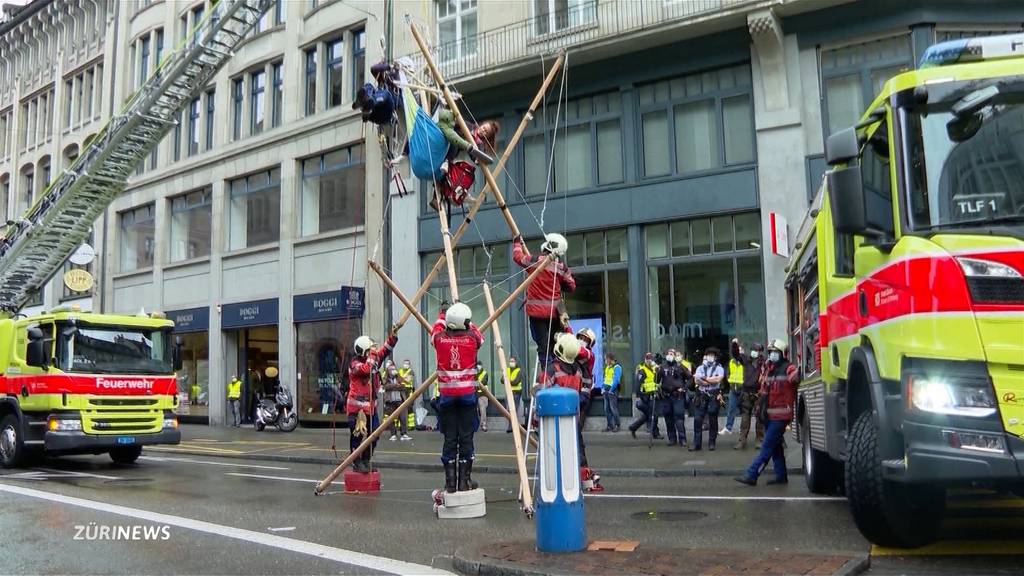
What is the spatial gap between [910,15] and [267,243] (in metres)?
19.4

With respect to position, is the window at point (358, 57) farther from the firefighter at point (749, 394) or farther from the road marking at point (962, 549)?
the road marking at point (962, 549)

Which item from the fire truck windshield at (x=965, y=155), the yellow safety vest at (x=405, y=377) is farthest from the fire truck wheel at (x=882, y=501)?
the yellow safety vest at (x=405, y=377)

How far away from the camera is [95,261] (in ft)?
112

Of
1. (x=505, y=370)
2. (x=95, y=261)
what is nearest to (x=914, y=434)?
(x=505, y=370)

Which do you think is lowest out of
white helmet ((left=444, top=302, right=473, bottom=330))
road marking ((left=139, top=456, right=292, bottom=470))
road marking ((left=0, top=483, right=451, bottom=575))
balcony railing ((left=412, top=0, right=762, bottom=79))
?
road marking ((left=139, top=456, right=292, bottom=470))

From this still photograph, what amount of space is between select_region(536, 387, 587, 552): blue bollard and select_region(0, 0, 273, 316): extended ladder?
15120 mm

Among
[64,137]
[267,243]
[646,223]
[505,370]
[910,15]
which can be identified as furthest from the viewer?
[64,137]

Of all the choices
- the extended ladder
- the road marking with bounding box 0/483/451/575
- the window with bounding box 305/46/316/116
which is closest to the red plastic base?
the road marking with bounding box 0/483/451/575

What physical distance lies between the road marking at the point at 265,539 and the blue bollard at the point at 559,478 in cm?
85

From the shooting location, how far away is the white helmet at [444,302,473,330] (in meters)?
8.40

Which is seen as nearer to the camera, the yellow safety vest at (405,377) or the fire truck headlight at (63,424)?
the fire truck headlight at (63,424)

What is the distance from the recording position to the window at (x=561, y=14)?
786 inches

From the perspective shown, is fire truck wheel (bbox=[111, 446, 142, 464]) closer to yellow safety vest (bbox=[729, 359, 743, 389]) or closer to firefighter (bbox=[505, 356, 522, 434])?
firefighter (bbox=[505, 356, 522, 434])

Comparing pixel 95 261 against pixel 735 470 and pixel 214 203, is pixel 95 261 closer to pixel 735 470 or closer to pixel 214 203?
pixel 214 203
